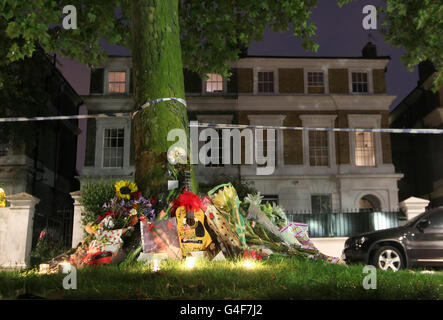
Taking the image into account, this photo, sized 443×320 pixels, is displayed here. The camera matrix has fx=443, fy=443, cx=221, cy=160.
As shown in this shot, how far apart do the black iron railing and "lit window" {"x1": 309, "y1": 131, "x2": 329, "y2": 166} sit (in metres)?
9.69

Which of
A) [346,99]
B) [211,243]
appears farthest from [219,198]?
[346,99]

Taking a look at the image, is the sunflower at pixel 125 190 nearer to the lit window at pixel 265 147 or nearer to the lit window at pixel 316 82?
the lit window at pixel 265 147

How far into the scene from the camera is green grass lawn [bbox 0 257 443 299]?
3.89 m

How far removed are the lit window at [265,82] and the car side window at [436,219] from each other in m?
18.2

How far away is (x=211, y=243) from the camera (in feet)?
21.1

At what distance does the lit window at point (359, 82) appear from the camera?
28578 mm

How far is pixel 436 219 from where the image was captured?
11.3 meters

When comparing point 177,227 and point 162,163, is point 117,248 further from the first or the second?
point 162,163

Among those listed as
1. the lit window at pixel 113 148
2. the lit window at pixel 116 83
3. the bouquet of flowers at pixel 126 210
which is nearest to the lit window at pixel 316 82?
the lit window at pixel 116 83

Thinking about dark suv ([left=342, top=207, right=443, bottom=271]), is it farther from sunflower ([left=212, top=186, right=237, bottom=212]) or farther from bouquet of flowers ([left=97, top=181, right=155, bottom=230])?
bouquet of flowers ([left=97, top=181, right=155, bottom=230])

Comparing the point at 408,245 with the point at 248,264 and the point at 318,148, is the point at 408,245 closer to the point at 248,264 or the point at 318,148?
the point at 248,264

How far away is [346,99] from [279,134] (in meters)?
4.76

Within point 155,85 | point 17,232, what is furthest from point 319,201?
point 155,85

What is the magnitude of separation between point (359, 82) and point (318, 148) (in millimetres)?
5232
